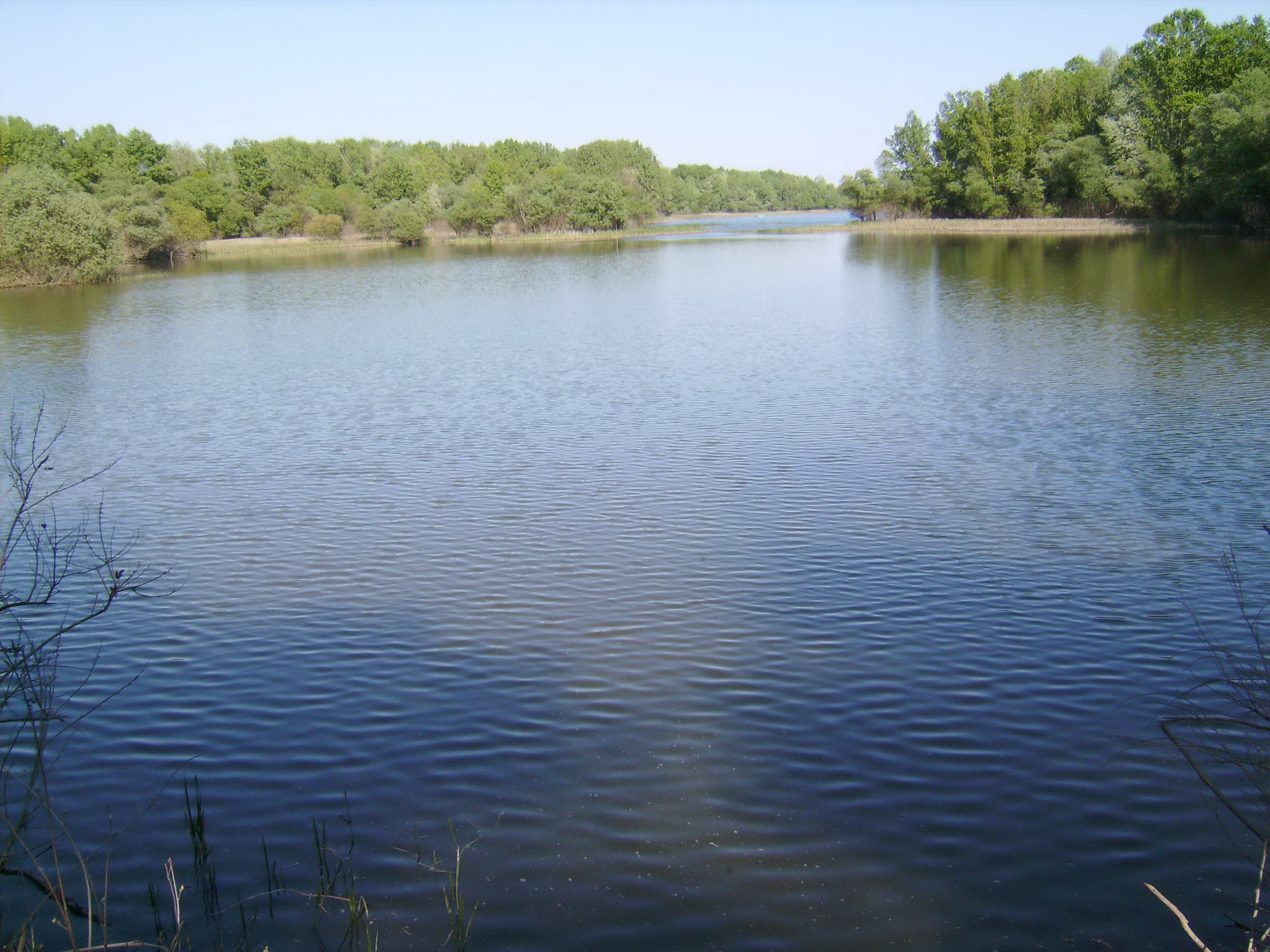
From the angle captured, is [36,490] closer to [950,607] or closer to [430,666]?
[430,666]

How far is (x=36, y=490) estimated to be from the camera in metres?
15.2

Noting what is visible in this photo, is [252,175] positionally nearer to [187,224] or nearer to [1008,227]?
[187,224]

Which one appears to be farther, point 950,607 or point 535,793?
point 950,607

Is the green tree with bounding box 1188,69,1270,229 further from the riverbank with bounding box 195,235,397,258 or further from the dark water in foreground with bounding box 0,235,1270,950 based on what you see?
the riverbank with bounding box 195,235,397,258

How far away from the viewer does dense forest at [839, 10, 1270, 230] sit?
59594 mm

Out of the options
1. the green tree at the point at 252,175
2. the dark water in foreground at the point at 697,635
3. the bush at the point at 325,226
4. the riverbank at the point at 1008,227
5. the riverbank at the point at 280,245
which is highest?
the green tree at the point at 252,175

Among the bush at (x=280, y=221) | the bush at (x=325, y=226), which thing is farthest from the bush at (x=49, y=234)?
the bush at (x=280, y=221)

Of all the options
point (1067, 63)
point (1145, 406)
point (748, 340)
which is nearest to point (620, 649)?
point (1145, 406)

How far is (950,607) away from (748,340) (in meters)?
19.7

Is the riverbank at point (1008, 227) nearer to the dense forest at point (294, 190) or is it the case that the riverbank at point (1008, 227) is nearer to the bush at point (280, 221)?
the dense forest at point (294, 190)

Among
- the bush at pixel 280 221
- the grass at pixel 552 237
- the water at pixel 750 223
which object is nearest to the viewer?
the grass at pixel 552 237

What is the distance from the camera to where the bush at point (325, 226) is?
105438 mm

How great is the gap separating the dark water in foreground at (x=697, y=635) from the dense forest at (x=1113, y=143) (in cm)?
4498

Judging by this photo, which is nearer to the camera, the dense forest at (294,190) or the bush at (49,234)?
the bush at (49,234)
